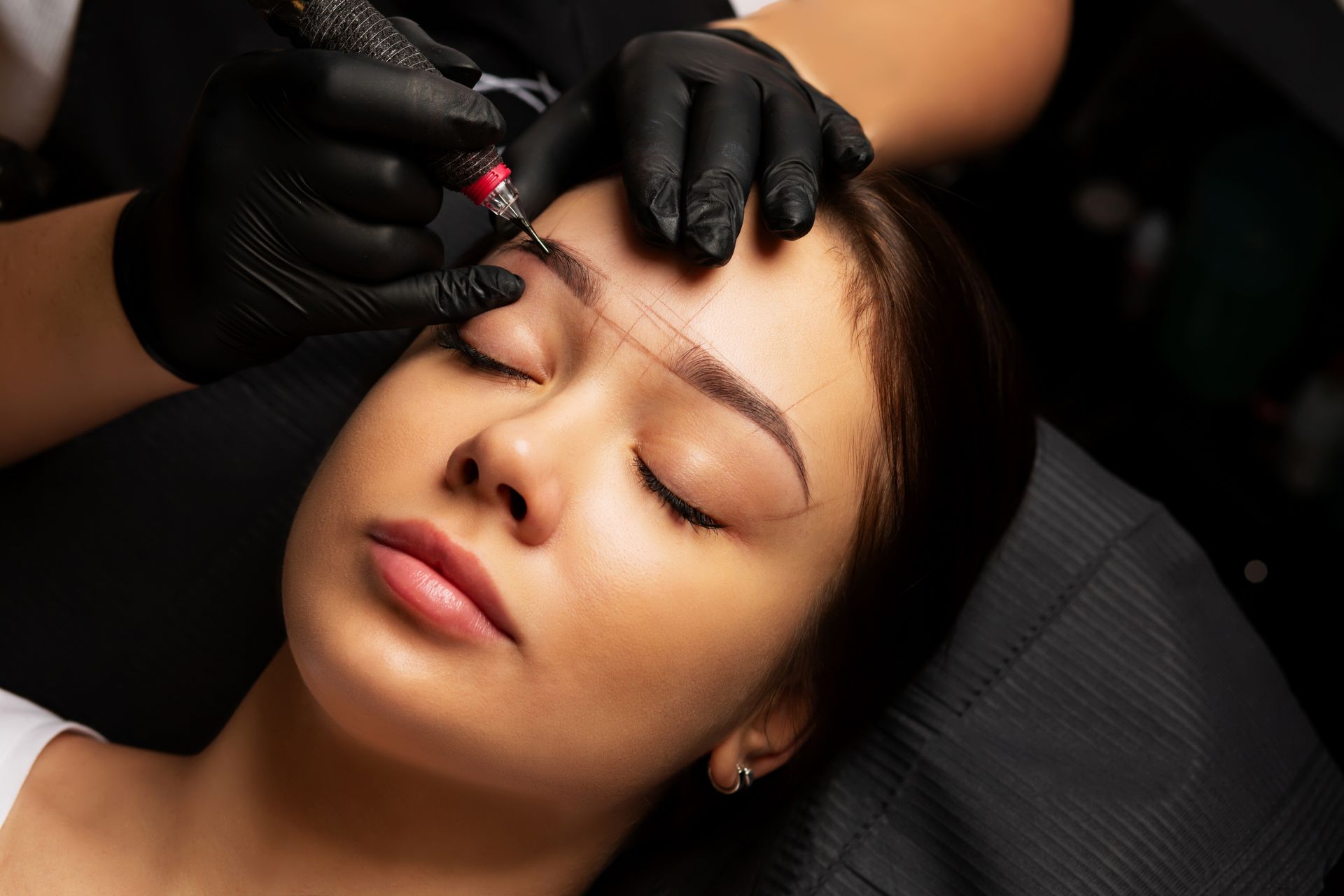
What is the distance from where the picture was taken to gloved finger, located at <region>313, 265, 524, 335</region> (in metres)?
1.11

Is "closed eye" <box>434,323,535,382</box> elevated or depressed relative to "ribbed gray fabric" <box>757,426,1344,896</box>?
elevated

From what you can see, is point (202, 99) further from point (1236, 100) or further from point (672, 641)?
point (1236, 100)

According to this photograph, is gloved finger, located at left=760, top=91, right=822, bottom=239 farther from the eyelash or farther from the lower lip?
the lower lip

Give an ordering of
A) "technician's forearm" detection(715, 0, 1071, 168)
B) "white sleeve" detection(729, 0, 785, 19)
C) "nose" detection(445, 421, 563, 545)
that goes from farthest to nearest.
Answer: "white sleeve" detection(729, 0, 785, 19)
"technician's forearm" detection(715, 0, 1071, 168)
"nose" detection(445, 421, 563, 545)

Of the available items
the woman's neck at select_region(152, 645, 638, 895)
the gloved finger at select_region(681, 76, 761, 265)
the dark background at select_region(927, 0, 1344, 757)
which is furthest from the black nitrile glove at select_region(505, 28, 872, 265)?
the dark background at select_region(927, 0, 1344, 757)

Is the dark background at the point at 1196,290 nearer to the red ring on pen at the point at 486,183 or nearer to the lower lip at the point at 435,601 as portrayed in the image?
the red ring on pen at the point at 486,183

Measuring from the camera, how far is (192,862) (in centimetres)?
124

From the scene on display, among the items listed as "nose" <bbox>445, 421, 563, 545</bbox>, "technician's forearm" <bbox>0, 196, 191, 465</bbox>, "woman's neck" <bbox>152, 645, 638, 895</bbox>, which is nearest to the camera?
"nose" <bbox>445, 421, 563, 545</bbox>

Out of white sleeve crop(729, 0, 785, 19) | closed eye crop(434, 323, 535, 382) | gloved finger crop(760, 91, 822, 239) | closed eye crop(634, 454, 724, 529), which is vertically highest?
gloved finger crop(760, 91, 822, 239)

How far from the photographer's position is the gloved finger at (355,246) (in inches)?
44.6

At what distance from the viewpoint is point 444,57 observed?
1.19 m

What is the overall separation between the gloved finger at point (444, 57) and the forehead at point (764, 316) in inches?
8.3

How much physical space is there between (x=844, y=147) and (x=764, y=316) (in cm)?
26

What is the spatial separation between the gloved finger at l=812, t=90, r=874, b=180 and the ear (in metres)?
0.58
